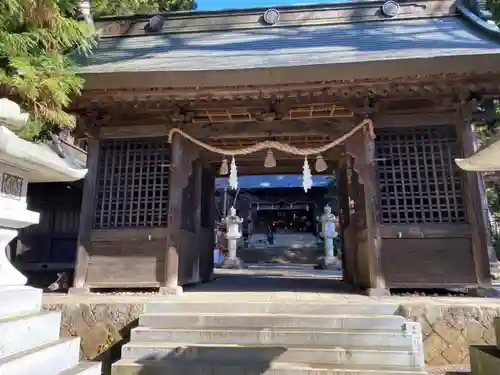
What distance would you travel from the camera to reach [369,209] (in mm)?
6059

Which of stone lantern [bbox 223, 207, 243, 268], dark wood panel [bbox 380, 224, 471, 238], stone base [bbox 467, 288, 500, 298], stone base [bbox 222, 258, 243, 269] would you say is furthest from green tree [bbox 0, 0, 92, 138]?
stone lantern [bbox 223, 207, 243, 268]

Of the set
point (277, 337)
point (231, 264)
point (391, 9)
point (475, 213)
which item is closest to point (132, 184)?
point (277, 337)

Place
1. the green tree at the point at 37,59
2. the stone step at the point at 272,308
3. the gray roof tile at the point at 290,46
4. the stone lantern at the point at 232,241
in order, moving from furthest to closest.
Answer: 1. the stone lantern at the point at 232,241
2. the gray roof tile at the point at 290,46
3. the green tree at the point at 37,59
4. the stone step at the point at 272,308

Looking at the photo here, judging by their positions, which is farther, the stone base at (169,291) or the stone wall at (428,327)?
the stone base at (169,291)

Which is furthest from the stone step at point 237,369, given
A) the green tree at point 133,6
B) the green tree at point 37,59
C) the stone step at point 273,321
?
the green tree at point 133,6

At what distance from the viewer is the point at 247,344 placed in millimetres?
4219

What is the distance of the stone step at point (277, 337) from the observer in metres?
4.13

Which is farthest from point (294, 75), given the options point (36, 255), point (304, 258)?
point (304, 258)

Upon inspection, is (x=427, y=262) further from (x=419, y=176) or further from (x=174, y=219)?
(x=174, y=219)

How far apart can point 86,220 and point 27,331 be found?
13.2ft

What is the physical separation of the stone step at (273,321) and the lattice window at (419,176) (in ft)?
7.53

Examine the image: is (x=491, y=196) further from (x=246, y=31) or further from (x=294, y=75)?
(x=294, y=75)

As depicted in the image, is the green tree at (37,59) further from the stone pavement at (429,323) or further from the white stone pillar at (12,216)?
the stone pavement at (429,323)

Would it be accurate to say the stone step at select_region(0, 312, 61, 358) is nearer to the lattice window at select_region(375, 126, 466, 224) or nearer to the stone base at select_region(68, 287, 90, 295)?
the stone base at select_region(68, 287, 90, 295)
